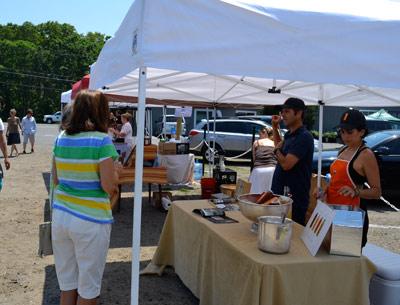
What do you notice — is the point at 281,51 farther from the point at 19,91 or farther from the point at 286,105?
the point at 19,91

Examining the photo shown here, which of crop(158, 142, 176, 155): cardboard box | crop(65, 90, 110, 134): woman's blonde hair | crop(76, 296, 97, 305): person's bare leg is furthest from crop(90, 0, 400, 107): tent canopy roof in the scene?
crop(158, 142, 176, 155): cardboard box

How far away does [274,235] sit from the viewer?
2.47 meters

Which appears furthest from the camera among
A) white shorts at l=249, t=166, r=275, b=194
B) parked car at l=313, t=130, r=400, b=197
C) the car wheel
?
the car wheel

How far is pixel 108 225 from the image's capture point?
2432 mm

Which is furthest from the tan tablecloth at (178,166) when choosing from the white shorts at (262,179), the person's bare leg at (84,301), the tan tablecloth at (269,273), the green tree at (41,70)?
the green tree at (41,70)

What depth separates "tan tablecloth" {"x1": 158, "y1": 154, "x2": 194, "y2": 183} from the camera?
31.0ft

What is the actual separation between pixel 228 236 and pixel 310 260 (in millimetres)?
616

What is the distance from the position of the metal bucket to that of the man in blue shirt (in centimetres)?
90

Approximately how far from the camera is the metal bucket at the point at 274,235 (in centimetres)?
246

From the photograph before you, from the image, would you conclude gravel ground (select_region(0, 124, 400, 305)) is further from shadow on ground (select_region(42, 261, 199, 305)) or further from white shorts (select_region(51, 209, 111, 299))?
white shorts (select_region(51, 209, 111, 299))

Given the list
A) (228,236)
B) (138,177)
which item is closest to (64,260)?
(138,177)

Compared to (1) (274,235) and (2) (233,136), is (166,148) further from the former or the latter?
(1) (274,235)

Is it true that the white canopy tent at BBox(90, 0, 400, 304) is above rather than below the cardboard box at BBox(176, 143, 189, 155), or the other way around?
above

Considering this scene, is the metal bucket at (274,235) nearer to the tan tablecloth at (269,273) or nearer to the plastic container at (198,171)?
the tan tablecloth at (269,273)
